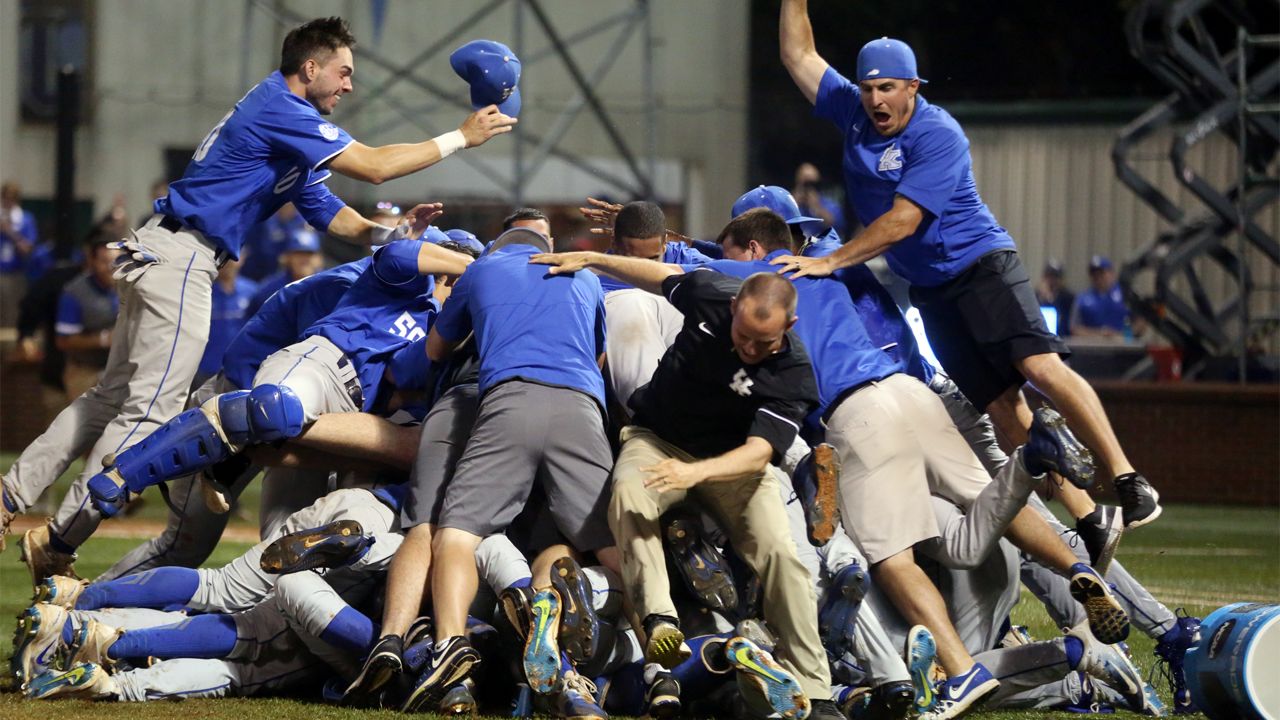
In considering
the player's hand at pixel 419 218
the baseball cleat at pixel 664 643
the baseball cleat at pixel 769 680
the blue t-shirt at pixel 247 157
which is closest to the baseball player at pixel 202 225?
the blue t-shirt at pixel 247 157

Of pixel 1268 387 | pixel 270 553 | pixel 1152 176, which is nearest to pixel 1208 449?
pixel 1268 387

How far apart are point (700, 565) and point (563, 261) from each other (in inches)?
53.9

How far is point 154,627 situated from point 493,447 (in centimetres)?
139

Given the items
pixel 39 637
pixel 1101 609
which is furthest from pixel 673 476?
pixel 39 637

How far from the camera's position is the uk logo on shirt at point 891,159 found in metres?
7.04

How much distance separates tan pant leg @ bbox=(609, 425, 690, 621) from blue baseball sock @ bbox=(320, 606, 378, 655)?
91 centimetres

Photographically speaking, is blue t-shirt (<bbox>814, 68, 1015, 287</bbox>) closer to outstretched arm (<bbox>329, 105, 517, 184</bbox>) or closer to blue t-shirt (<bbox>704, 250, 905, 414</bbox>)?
blue t-shirt (<bbox>704, 250, 905, 414</bbox>)

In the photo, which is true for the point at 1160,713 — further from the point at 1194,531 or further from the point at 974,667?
the point at 1194,531

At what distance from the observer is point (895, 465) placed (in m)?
6.22

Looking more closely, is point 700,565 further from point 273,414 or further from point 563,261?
point 273,414

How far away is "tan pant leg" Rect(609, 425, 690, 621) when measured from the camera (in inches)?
219

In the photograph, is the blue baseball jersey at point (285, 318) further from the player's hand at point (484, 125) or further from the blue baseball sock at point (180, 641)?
the blue baseball sock at point (180, 641)

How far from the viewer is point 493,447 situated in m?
5.97

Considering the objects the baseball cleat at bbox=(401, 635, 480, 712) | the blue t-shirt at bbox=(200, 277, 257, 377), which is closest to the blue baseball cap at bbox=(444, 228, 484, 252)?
the baseball cleat at bbox=(401, 635, 480, 712)
